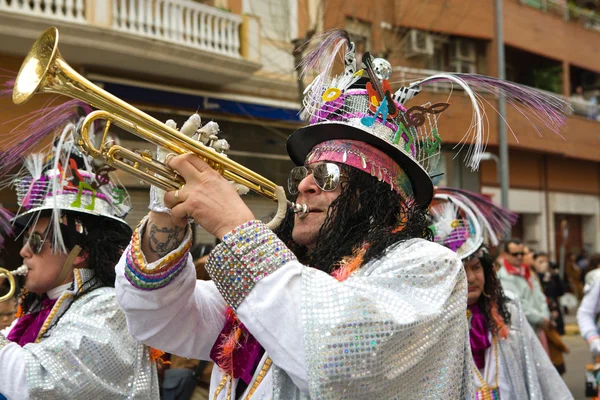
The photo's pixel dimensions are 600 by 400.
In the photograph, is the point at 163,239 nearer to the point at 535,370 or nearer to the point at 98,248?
the point at 98,248

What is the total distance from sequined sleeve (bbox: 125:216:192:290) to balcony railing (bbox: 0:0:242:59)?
7.63 meters

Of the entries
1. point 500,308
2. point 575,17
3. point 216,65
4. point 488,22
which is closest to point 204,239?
point 216,65

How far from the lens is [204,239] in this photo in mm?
9875

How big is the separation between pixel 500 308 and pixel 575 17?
19516 mm

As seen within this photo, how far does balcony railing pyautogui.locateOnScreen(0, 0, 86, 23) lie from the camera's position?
340 inches

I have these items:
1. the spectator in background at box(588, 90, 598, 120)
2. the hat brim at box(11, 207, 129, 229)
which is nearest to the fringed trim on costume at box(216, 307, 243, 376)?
the hat brim at box(11, 207, 129, 229)

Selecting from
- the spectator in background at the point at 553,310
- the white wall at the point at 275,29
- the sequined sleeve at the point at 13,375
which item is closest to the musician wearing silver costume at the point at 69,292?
the sequined sleeve at the point at 13,375

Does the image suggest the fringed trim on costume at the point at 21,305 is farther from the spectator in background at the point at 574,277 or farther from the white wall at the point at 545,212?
the white wall at the point at 545,212

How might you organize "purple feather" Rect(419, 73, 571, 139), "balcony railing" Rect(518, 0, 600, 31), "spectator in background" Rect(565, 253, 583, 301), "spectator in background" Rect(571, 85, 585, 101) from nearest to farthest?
"purple feather" Rect(419, 73, 571, 139)
"spectator in background" Rect(565, 253, 583, 301)
"balcony railing" Rect(518, 0, 600, 31)
"spectator in background" Rect(571, 85, 585, 101)

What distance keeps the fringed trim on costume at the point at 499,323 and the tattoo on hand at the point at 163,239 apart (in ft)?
9.43

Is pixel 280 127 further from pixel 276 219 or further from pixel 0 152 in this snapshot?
pixel 276 219

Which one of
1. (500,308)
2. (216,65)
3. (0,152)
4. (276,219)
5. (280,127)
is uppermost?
(216,65)

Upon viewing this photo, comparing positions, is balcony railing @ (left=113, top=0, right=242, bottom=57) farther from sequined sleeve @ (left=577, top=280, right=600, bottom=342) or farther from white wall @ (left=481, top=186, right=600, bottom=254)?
white wall @ (left=481, top=186, right=600, bottom=254)

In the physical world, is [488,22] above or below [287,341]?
above
